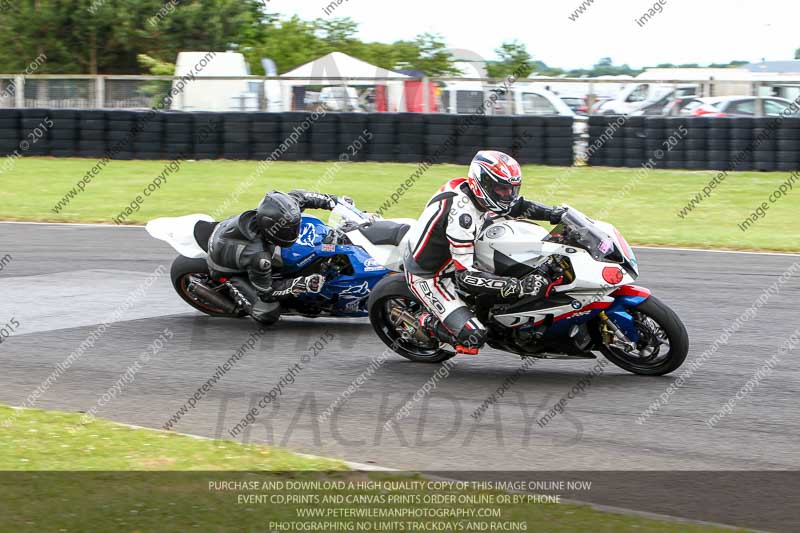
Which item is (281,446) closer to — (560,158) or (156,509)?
(156,509)

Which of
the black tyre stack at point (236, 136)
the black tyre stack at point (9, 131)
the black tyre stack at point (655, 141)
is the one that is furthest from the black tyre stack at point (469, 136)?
the black tyre stack at point (9, 131)

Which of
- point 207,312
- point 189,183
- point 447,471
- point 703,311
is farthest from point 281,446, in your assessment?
point 189,183

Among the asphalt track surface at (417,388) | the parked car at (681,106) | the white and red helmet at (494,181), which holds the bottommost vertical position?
the asphalt track surface at (417,388)

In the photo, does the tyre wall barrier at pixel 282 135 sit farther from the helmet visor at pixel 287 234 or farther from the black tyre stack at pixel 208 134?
the helmet visor at pixel 287 234

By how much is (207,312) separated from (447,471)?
473 centimetres

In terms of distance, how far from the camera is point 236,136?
71.9ft

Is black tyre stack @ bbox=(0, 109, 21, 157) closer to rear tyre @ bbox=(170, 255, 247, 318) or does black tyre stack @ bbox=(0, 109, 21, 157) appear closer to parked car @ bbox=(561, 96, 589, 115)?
parked car @ bbox=(561, 96, 589, 115)

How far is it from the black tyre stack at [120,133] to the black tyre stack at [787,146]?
13012mm

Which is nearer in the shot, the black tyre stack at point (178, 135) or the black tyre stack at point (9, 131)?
the black tyre stack at point (178, 135)

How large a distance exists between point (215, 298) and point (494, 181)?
3468mm

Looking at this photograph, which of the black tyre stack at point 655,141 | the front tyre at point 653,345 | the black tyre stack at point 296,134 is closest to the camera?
the front tyre at point 653,345

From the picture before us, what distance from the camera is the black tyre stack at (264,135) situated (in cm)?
2169

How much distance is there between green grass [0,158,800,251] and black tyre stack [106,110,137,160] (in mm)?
244

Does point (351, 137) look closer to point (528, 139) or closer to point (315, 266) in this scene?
point (528, 139)
